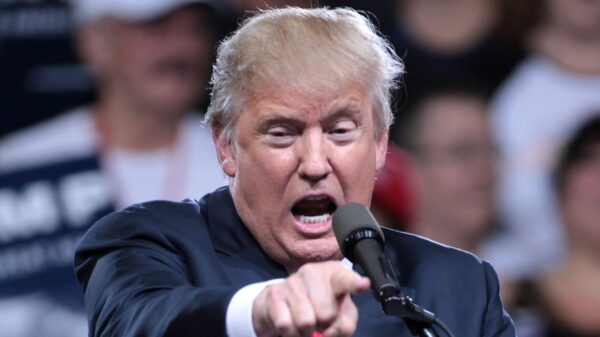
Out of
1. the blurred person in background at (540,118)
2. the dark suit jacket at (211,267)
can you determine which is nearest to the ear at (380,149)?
the dark suit jacket at (211,267)

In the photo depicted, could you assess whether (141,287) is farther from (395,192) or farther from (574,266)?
(574,266)

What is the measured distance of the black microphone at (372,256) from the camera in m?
1.53

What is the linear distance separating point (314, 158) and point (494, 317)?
1.21ft

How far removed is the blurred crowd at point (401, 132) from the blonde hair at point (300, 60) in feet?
6.89

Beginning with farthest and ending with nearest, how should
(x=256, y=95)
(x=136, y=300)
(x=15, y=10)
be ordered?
(x=15, y=10) → (x=256, y=95) → (x=136, y=300)

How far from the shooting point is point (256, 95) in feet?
6.47

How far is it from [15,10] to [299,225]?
2429mm

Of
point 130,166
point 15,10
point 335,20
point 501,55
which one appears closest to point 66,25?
point 15,10

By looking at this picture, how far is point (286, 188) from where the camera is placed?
1978 mm

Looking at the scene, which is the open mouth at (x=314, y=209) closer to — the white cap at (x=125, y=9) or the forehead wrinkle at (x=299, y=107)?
the forehead wrinkle at (x=299, y=107)

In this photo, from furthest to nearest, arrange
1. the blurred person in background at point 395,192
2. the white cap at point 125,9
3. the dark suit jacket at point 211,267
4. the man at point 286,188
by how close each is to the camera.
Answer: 1. the white cap at point 125,9
2. the blurred person in background at point 395,192
3. the man at point 286,188
4. the dark suit jacket at point 211,267

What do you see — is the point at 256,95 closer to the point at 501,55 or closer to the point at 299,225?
the point at 299,225

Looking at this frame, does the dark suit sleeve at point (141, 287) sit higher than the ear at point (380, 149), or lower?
lower

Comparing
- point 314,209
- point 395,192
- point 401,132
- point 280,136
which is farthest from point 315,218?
point 401,132
